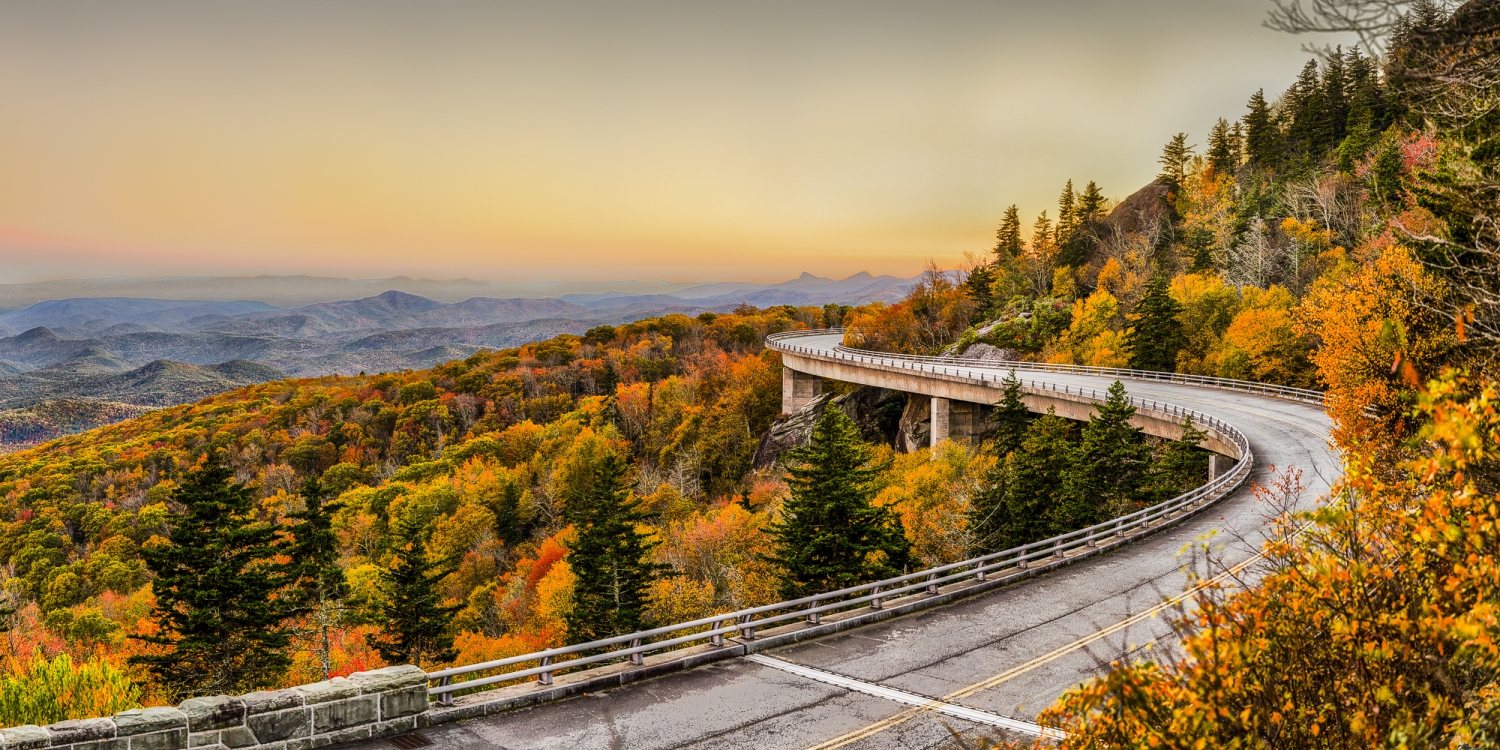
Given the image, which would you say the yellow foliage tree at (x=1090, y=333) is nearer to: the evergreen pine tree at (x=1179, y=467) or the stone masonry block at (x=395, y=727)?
the evergreen pine tree at (x=1179, y=467)

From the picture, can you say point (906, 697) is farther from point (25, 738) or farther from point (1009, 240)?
point (1009, 240)

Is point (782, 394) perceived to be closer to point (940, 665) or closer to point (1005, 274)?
point (1005, 274)

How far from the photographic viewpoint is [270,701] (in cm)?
1067

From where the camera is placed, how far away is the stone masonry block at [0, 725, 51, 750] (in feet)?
30.3

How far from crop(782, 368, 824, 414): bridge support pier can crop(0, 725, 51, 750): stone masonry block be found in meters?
75.0

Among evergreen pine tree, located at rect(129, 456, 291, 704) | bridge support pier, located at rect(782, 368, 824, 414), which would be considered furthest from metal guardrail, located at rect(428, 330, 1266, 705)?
bridge support pier, located at rect(782, 368, 824, 414)

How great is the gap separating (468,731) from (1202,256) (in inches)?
3023

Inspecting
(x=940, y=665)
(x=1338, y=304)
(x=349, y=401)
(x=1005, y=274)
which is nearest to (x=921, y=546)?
(x=1338, y=304)

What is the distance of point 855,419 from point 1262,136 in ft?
203

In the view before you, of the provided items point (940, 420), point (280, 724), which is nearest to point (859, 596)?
point (280, 724)

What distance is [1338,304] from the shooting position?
2958 centimetres

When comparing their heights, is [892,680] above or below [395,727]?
below

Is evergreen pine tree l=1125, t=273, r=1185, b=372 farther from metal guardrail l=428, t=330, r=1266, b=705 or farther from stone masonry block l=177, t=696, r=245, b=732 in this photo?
stone masonry block l=177, t=696, r=245, b=732

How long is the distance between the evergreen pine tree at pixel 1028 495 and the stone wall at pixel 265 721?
2494cm
